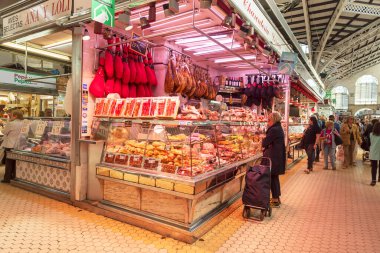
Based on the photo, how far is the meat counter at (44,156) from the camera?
473 cm

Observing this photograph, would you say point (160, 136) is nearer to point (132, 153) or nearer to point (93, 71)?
point (132, 153)

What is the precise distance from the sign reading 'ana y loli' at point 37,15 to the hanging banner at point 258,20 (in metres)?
2.70

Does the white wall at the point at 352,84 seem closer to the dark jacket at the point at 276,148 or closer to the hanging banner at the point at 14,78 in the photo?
the dark jacket at the point at 276,148

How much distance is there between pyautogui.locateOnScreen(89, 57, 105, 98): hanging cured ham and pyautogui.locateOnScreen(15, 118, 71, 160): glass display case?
2.92ft

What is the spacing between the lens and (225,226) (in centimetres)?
380

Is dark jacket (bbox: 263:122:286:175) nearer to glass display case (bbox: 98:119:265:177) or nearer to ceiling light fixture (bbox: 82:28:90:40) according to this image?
glass display case (bbox: 98:119:265:177)

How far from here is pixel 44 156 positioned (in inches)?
194

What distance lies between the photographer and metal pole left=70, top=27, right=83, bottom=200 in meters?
4.27

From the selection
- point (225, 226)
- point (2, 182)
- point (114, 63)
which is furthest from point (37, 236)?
point (2, 182)

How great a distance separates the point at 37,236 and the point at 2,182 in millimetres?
3196

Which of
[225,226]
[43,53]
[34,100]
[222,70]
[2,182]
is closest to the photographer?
[225,226]

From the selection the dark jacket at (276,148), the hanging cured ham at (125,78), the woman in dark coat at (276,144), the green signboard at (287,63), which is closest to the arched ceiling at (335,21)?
the green signboard at (287,63)

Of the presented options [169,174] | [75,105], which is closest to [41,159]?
[75,105]

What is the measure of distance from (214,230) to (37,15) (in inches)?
185
